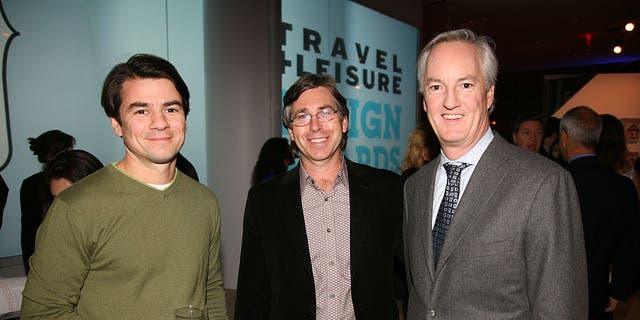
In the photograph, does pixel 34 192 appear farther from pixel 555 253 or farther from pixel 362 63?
pixel 362 63

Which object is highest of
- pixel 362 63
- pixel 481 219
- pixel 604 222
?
pixel 362 63

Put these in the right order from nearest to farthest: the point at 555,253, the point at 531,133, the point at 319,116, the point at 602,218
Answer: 1. the point at 555,253
2. the point at 319,116
3. the point at 602,218
4. the point at 531,133

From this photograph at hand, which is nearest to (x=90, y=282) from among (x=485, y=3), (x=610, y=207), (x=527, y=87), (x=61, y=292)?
(x=61, y=292)

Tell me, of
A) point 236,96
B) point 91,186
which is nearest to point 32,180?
point 236,96

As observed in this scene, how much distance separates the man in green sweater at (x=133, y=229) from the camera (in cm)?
139

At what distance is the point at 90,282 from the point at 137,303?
16 cm

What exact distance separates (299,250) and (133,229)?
0.68 metres

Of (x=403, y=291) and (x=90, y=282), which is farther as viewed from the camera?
(x=403, y=291)

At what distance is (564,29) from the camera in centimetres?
938

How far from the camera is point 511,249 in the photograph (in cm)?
142

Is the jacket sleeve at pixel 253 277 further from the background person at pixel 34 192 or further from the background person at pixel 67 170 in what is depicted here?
the background person at pixel 34 192

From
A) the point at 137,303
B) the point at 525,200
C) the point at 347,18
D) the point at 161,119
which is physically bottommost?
the point at 137,303

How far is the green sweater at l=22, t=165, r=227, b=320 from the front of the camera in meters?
1.38

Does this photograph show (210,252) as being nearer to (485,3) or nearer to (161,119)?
(161,119)
